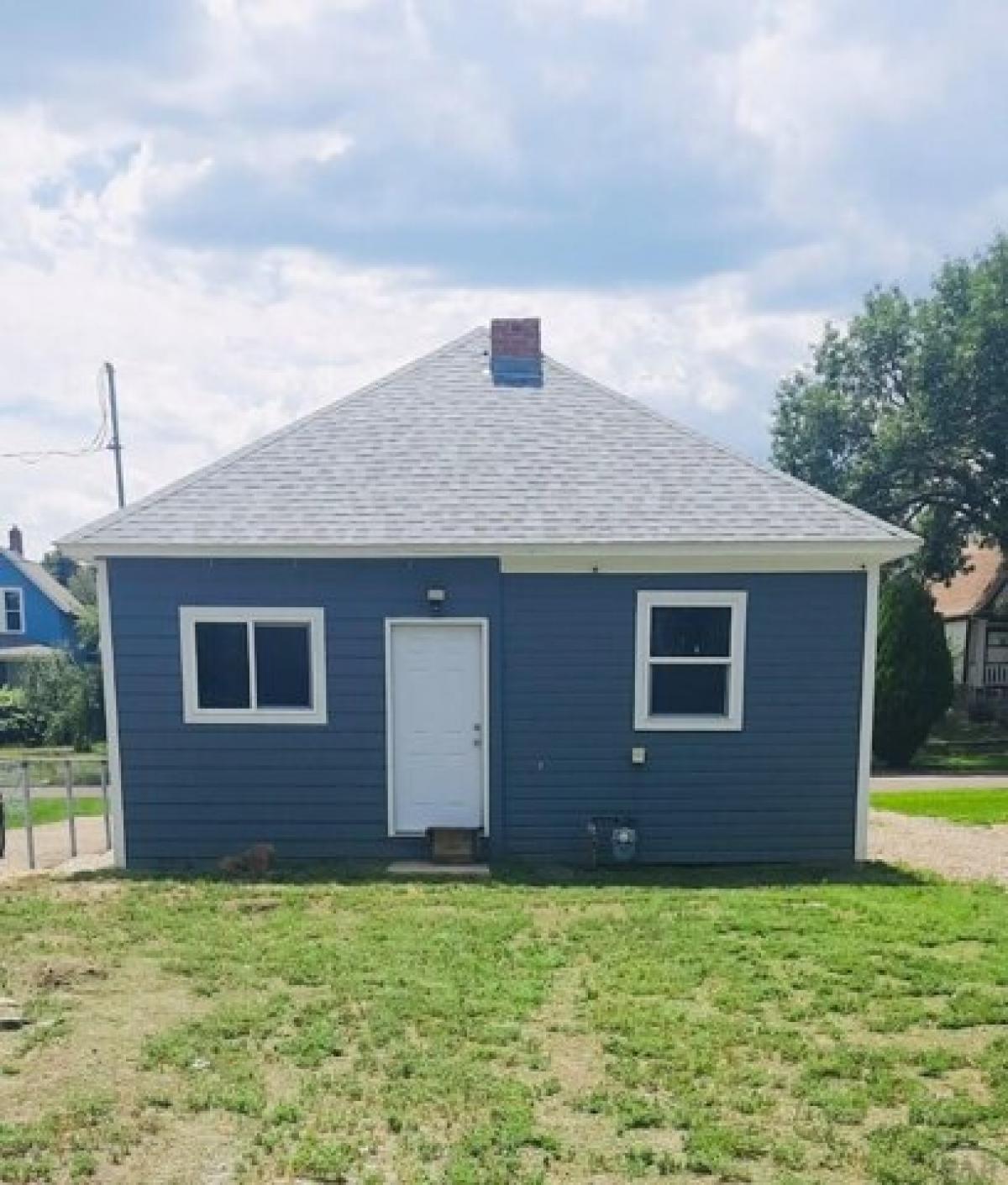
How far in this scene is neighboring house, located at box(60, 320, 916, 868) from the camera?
8.31m

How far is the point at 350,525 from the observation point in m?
8.33

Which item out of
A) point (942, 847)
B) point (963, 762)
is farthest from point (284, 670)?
point (963, 762)

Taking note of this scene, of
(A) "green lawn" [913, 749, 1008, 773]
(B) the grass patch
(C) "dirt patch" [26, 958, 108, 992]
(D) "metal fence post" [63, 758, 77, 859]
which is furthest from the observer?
(A) "green lawn" [913, 749, 1008, 773]

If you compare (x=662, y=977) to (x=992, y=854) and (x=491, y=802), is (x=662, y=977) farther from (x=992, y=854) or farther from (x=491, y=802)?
(x=992, y=854)

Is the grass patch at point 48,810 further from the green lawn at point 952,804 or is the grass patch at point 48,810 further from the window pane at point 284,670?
the green lawn at point 952,804

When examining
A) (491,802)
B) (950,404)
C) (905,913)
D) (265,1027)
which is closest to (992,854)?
(905,913)

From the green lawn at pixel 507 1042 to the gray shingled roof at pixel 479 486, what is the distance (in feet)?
10.3

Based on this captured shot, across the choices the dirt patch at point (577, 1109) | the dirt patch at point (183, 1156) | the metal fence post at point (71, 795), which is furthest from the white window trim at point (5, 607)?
the dirt patch at point (183, 1156)

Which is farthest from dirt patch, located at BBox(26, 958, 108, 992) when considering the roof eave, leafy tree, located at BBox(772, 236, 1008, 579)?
leafy tree, located at BBox(772, 236, 1008, 579)

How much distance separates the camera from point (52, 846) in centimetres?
1010

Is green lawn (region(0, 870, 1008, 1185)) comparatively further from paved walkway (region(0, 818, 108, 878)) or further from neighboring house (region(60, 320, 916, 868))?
paved walkway (region(0, 818, 108, 878))

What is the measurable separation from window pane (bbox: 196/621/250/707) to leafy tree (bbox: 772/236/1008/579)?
829 inches

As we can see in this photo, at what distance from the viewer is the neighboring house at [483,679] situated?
8.31 meters

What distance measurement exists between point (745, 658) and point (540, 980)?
413 centimetres
